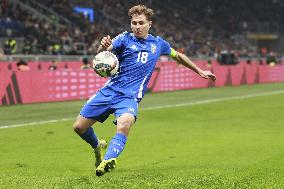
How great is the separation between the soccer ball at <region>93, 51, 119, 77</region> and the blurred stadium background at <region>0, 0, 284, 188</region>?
49.3 inches

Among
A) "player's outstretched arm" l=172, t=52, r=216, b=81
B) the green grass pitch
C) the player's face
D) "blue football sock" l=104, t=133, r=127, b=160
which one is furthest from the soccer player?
the green grass pitch

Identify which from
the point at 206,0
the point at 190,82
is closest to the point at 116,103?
the point at 190,82

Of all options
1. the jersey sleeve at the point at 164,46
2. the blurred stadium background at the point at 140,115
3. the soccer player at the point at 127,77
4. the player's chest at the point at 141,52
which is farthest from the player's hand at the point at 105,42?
the blurred stadium background at the point at 140,115

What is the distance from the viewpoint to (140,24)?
776 centimetres

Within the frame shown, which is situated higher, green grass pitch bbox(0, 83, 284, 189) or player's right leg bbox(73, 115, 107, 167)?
player's right leg bbox(73, 115, 107, 167)

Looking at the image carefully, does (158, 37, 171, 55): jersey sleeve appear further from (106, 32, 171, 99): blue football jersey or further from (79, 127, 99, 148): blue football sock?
(79, 127, 99, 148): blue football sock

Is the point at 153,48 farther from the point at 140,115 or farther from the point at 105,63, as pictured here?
the point at 140,115

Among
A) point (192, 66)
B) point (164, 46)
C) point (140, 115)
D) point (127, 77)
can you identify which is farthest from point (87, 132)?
point (140, 115)

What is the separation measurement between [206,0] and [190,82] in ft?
103

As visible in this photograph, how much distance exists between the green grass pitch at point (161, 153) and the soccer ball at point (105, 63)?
49.1 inches

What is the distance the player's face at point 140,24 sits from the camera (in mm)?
7691

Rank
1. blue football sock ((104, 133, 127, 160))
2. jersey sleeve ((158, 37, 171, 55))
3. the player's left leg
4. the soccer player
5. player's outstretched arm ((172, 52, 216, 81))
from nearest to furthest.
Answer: the player's left leg < blue football sock ((104, 133, 127, 160)) < the soccer player < jersey sleeve ((158, 37, 171, 55)) < player's outstretched arm ((172, 52, 216, 81))

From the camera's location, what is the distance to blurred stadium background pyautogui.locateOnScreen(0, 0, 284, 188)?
8.03 metres

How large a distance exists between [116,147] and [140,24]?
5.16ft
